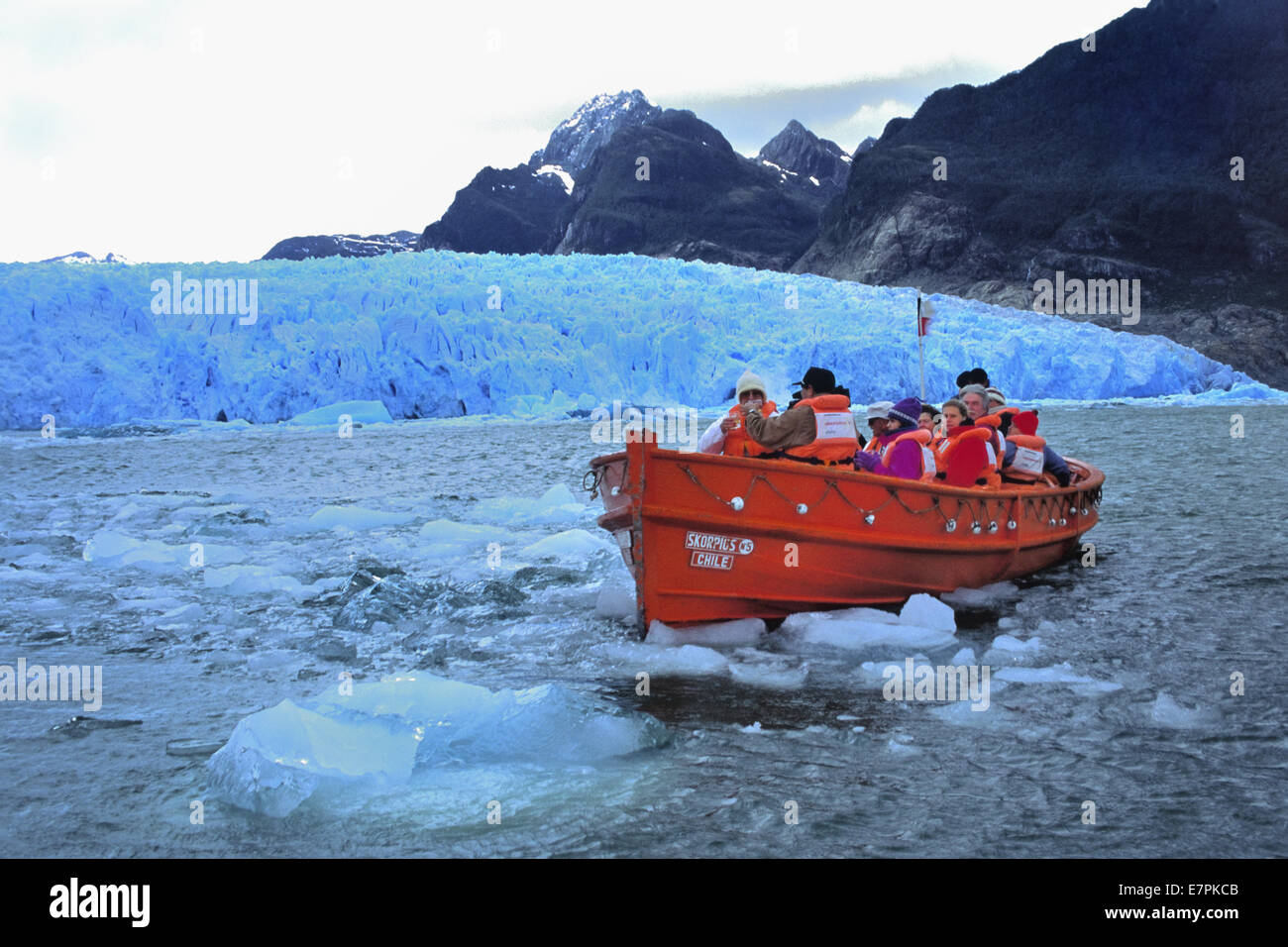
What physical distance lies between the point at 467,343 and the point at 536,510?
1602cm

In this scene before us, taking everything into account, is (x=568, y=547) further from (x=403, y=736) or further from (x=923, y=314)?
(x=403, y=736)

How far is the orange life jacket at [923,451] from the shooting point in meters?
7.31

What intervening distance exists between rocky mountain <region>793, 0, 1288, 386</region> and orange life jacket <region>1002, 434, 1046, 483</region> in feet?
199

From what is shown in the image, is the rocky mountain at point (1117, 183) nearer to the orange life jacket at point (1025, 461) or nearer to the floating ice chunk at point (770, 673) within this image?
the orange life jacket at point (1025, 461)

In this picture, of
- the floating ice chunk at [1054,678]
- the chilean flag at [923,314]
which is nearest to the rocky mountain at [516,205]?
the chilean flag at [923,314]

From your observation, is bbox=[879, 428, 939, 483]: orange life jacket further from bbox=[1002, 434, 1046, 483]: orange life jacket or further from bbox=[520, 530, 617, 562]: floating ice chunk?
bbox=[520, 530, 617, 562]: floating ice chunk

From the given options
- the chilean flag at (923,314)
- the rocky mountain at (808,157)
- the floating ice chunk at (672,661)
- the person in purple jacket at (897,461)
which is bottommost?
the floating ice chunk at (672,661)

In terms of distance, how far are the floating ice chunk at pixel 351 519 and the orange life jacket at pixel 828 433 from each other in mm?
5617

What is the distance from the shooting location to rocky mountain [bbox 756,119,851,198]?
15700cm

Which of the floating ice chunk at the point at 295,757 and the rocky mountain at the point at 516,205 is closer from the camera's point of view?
the floating ice chunk at the point at 295,757

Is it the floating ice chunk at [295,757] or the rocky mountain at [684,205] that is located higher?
the rocky mountain at [684,205]

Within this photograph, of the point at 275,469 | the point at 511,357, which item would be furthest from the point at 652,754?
the point at 511,357

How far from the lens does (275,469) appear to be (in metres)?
16.7
